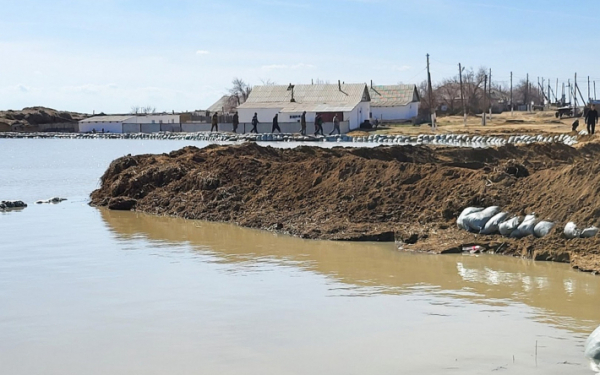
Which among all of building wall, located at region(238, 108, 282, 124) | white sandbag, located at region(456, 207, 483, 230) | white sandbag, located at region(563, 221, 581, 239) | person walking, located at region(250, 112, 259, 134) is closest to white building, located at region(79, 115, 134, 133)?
building wall, located at region(238, 108, 282, 124)

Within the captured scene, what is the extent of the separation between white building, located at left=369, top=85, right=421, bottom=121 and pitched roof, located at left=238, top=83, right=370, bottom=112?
23.6ft

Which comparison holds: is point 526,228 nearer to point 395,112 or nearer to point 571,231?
point 571,231

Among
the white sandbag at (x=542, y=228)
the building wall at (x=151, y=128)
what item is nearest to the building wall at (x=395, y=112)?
the building wall at (x=151, y=128)

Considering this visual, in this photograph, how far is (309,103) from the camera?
7544 centimetres

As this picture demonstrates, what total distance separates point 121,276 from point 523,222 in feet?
20.1

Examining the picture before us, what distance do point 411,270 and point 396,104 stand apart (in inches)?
2838

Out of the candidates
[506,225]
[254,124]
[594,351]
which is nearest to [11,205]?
[506,225]

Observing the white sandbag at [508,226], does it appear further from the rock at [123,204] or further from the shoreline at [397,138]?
the shoreline at [397,138]

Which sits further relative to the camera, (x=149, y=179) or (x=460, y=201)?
(x=149, y=179)

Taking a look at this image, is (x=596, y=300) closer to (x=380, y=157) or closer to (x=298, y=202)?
(x=298, y=202)

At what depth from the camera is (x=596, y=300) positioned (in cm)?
944

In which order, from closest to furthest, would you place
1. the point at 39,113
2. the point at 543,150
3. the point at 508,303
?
the point at 508,303 → the point at 543,150 → the point at 39,113

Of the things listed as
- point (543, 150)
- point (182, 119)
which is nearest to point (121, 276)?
point (543, 150)

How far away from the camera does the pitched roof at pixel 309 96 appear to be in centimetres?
7269
